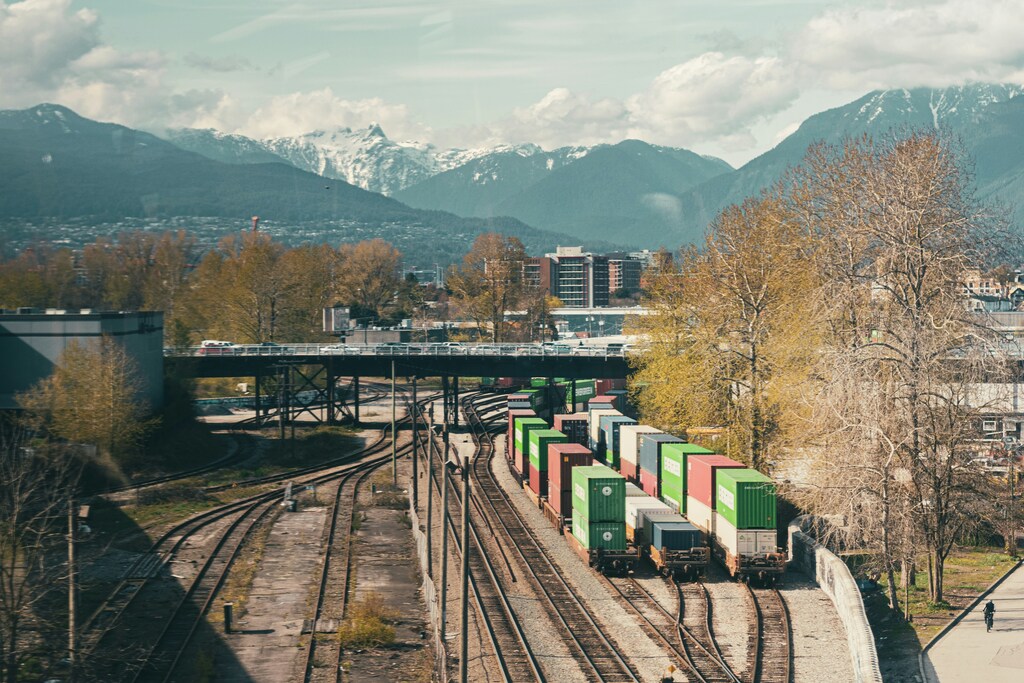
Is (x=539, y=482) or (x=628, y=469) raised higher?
(x=628, y=469)

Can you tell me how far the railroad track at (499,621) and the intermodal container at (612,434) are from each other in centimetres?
1828

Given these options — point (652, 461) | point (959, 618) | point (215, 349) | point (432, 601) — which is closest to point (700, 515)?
point (652, 461)

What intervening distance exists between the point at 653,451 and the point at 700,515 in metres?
7.19

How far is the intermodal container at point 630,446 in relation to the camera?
195ft

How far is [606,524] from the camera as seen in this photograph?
44.1m

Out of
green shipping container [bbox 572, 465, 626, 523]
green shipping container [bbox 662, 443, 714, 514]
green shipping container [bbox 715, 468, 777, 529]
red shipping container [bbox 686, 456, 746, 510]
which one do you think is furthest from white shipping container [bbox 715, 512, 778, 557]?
green shipping container [bbox 662, 443, 714, 514]

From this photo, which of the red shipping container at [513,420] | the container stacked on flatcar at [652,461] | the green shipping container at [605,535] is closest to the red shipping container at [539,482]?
the container stacked on flatcar at [652,461]

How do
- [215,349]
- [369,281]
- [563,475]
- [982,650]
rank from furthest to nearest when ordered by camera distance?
[369,281] < [215,349] < [563,475] < [982,650]

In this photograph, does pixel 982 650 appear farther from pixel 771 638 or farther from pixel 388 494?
pixel 388 494

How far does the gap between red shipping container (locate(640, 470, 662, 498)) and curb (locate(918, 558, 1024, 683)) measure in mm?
15197

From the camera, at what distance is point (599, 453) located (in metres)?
73.2

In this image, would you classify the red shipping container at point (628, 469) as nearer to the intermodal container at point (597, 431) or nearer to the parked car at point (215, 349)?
the intermodal container at point (597, 431)

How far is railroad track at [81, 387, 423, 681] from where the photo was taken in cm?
3200

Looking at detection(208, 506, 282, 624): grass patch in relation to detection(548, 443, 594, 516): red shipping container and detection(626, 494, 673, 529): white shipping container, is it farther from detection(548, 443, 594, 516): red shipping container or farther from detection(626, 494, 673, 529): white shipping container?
detection(626, 494, 673, 529): white shipping container
